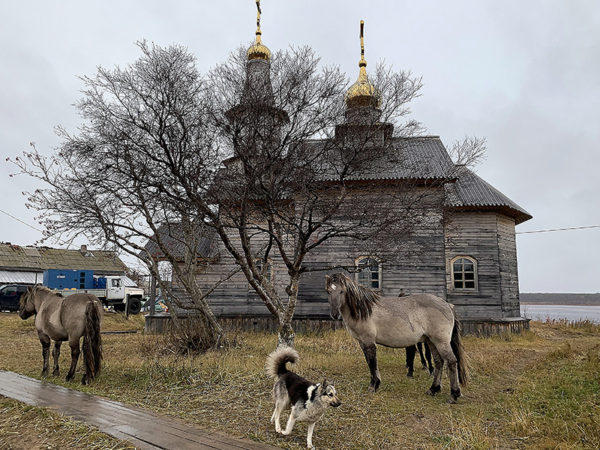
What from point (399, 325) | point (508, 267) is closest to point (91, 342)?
point (399, 325)

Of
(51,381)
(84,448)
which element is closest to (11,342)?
(51,381)

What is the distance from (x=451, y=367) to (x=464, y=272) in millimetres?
12692

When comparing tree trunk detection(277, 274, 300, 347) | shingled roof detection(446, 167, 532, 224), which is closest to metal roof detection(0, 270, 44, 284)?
tree trunk detection(277, 274, 300, 347)

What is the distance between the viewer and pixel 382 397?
7000 millimetres

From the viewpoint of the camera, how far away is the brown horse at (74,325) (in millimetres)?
7996

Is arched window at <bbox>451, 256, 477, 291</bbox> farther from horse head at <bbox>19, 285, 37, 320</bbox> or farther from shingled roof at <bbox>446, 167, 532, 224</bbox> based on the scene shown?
horse head at <bbox>19, 285, 37, 320</bbox>

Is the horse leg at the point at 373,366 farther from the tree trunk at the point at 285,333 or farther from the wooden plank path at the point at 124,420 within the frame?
the tree trunk at the point at 285,333

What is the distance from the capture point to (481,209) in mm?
18938

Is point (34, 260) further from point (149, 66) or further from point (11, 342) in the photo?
point (149, 66)

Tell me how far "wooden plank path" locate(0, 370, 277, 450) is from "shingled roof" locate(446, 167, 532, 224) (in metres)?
14.8

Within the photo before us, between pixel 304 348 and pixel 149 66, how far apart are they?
9.09 meters

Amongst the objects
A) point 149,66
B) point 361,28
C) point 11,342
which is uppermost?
point 361,28

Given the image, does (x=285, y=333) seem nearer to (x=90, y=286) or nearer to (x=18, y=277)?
(x=90, y=286)

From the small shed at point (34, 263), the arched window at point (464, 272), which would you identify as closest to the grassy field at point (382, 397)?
the arched window at point (464, 272)
